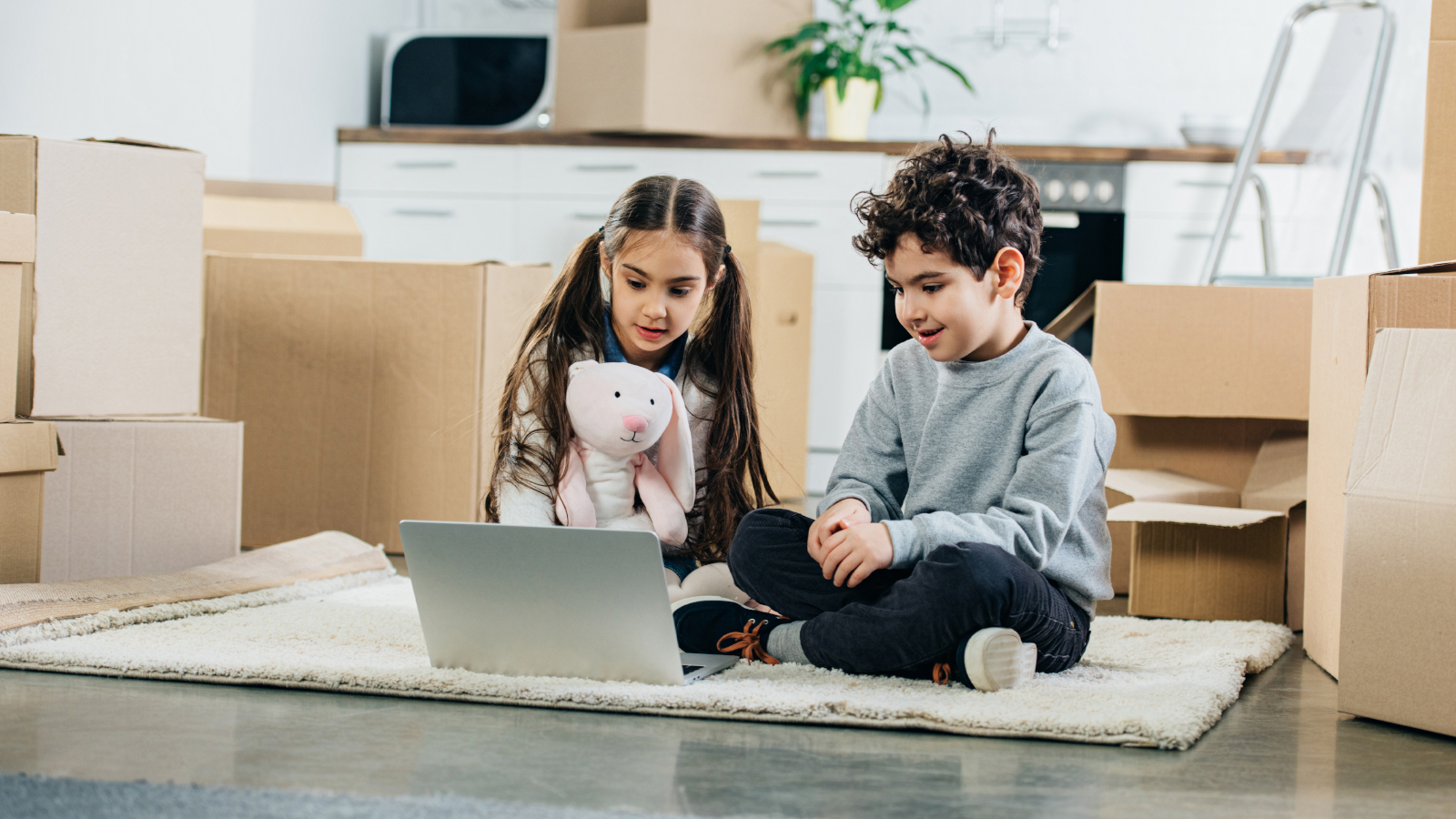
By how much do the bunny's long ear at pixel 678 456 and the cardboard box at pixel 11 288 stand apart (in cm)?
64

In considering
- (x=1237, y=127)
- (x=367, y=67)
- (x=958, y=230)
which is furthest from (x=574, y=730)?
(x=367, y=67)

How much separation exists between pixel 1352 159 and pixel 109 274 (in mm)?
2166

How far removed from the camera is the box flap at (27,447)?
1.31 meters

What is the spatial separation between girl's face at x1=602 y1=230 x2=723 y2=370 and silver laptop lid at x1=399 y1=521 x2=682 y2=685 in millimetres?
358

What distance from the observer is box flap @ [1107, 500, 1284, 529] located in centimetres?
142

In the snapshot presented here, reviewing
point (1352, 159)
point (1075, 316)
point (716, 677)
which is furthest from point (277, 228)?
point (1352, 159)

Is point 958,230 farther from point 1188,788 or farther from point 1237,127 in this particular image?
point 1237,127

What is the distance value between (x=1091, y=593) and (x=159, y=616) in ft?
2.99

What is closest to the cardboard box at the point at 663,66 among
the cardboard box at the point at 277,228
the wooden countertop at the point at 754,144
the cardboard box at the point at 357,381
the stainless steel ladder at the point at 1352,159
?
the wooden countertop at the point at 754,144

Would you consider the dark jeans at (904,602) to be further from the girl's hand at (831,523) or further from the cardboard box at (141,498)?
the cardboard box at (141,498)

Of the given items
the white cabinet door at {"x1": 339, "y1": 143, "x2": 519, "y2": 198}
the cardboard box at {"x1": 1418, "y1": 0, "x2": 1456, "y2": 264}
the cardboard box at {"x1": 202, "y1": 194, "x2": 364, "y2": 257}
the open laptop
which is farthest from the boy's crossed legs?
the white cabinet door at {"x1": 339, "y1": 143, "x2": 519, "y2": 198}

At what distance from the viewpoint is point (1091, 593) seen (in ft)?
3.92

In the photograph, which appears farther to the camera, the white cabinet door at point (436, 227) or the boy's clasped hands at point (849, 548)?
the white cabinet door at point (436, 227)

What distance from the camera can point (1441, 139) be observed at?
4.16 ft
